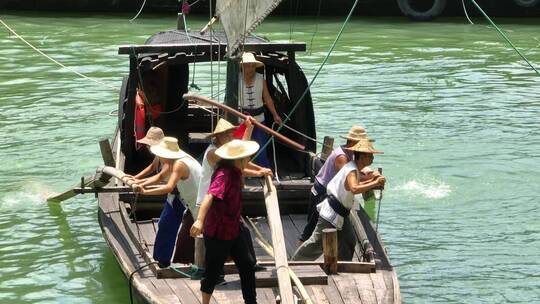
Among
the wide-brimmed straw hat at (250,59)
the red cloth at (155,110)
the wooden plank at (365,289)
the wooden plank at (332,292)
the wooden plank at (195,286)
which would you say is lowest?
the wooden plank at (195,286)

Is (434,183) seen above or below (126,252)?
below

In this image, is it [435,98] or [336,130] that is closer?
[336,130]

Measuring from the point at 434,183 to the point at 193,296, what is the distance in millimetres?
7260

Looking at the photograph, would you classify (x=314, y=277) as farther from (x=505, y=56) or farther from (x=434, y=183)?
(x=505, y=56)

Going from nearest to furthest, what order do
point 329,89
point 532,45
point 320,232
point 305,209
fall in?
point 320,232 < point 305,209 < point 329,89 < point 532,45

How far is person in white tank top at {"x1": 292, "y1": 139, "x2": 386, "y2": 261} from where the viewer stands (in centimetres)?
833

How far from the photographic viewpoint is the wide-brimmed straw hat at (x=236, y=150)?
7.25m

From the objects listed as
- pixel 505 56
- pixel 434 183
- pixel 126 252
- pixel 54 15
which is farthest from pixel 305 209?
pixel 54 15

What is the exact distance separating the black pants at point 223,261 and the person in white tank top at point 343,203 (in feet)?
4.15

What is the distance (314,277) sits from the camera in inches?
313

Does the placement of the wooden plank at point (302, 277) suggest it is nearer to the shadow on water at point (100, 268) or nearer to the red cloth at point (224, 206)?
the red cloth at point (224, 206)

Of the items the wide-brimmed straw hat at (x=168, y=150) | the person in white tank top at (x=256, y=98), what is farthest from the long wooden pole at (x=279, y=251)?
the person in white tank top at (x=256, y=98)

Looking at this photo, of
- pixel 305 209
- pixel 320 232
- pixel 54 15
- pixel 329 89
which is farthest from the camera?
pixel 54 15

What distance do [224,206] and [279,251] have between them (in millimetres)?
498
